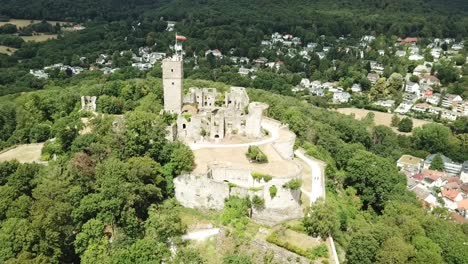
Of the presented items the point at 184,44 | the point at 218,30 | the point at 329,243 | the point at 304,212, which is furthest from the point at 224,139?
the point at 218,30

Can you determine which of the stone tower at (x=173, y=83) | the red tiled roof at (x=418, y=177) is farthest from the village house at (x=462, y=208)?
the stone tower at (x=173, y=83)

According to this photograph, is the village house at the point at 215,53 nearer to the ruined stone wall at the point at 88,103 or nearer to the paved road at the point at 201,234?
the ruined stone wall at the point at 88,103

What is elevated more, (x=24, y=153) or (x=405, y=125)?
(x=24, y=153)

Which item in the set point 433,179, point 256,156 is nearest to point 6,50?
point 256,156

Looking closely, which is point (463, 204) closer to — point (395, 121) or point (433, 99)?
point (395, 121)

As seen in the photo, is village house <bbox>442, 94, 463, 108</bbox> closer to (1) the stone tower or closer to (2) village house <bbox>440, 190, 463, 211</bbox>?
(2) village house <bbox>440, 190, 463, 211</bbox>

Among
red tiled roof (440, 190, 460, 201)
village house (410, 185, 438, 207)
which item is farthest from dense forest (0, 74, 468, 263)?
red tiled roof (440, 190, 460, 201)
